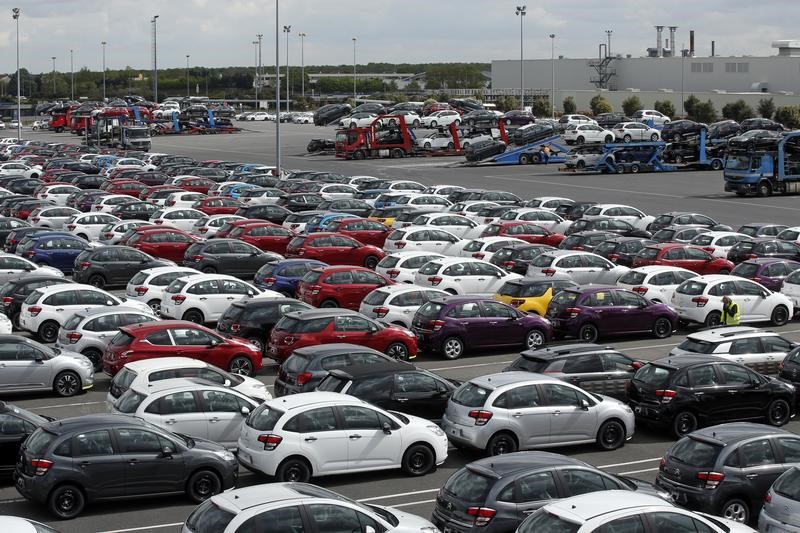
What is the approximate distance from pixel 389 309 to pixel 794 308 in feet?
34.0

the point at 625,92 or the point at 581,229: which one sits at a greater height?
the point at 625,92

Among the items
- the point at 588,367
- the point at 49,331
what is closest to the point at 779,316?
the point at 588,367

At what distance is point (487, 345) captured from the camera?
24.9 meters

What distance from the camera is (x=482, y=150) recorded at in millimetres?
74562

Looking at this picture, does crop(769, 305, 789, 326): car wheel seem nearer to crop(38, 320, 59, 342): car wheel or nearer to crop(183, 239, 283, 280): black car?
crop(183, 239, 283, 280): black car

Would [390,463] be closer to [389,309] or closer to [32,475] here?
[32,475]

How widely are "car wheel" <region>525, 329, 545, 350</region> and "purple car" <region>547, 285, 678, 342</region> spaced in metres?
0.81

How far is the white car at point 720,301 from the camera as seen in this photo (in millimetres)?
27141

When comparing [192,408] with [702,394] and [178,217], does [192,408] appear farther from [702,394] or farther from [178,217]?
[178,217]

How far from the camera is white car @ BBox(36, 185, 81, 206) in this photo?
4794cm

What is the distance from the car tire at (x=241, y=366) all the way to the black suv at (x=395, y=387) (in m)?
4.12

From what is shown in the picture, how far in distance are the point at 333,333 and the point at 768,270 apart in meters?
12.7

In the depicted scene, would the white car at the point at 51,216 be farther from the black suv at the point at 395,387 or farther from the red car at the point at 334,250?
the black suv at the point at 395,387

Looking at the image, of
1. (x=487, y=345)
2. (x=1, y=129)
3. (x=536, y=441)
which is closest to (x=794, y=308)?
(x=487, y=345)
